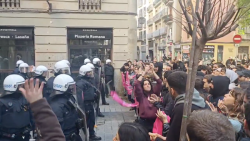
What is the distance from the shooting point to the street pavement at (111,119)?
747 centimetres

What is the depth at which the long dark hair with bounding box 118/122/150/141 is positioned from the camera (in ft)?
7.93

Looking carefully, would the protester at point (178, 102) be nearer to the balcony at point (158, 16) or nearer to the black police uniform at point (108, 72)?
the black police uniform at point (108, 72)

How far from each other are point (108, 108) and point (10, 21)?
6316mm

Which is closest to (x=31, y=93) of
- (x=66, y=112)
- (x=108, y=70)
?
(x=66, y=112)

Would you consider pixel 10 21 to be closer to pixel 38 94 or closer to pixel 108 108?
pixel 108 108

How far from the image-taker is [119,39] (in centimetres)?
1361

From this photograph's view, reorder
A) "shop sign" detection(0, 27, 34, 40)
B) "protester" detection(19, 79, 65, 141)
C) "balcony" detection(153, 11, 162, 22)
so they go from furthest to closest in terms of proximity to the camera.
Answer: "balcony" detection(153, 11, 162, 22), "shop sign" detection(0, 27, 34, 40), "protester" detection(19, 79, 65, 141)

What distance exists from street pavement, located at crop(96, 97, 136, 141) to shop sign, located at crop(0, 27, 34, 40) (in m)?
5.16

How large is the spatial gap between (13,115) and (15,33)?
9.50m

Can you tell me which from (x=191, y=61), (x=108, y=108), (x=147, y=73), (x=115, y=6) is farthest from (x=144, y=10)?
(x=191, y=61)

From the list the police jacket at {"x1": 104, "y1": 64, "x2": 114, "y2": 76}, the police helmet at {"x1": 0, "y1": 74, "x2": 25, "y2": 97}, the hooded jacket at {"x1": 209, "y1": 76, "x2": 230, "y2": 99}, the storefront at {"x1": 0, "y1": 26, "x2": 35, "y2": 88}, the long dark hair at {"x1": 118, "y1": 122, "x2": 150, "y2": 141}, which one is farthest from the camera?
the storefront at {"x1": 0, "y1": 26, "x2": 35, "y2": 88}

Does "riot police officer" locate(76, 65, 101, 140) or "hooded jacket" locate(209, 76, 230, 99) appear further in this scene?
"riot police officer" locate(76, 65, 101, 140)

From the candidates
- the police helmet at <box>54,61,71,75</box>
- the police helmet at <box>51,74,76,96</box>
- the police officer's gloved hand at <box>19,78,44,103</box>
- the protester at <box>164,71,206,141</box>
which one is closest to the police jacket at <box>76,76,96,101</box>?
the police helmet at <box>54,61,71,75</box>

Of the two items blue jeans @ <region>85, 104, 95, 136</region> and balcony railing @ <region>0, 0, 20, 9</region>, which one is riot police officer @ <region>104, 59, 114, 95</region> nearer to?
balcony railing @ <region>0, 0, 20, 9</region>
